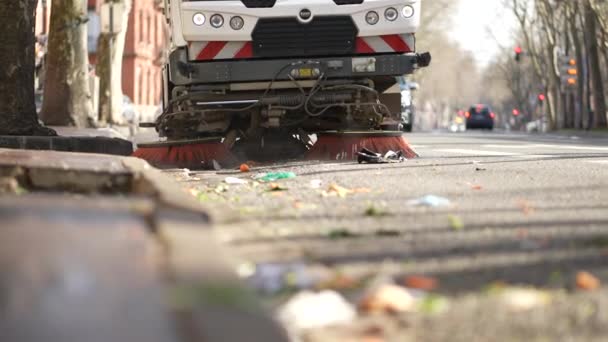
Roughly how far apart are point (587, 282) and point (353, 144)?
815cm

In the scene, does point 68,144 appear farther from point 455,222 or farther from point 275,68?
point 455,222

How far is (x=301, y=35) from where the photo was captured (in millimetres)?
12477

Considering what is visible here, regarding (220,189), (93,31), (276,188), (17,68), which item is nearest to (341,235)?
(276,188)

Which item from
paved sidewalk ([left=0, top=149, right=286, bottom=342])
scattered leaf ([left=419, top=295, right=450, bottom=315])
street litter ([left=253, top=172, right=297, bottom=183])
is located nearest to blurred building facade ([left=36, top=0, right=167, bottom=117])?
street litter ([left=253, top=172, right=297, bottom=183])

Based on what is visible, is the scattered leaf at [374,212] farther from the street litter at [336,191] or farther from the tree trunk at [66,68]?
the tree trunk at [66,68]

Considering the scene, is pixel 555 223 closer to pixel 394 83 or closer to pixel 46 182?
pixel 46 182

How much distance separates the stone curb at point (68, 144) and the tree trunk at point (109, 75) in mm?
18142

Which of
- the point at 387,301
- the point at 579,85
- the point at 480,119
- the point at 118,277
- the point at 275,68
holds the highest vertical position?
the point at 275,68

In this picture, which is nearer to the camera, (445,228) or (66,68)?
(445,228)

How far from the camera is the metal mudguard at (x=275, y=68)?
1230 centimetres

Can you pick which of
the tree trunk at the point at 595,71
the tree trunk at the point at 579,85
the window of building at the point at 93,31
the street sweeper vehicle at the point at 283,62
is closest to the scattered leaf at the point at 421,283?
the street sweeper vehicle at the point at 283,62

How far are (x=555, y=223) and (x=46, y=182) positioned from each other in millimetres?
3320

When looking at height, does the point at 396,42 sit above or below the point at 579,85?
above

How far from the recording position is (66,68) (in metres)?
24.7
